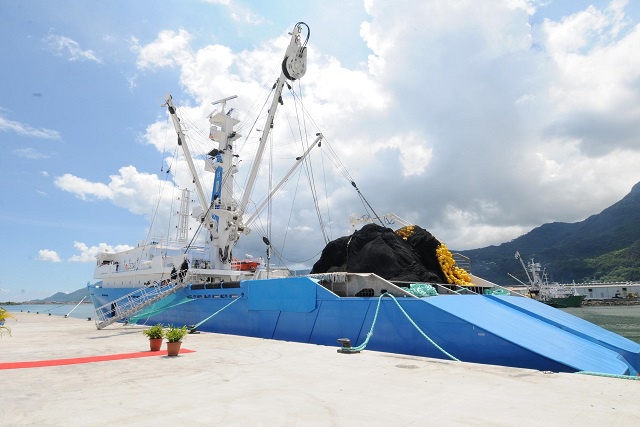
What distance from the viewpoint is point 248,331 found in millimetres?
16469

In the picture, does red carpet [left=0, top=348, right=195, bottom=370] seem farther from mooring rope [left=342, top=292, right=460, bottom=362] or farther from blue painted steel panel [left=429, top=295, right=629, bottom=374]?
blue painted steel panel [left=429, top=295, right=629, bottom=374]

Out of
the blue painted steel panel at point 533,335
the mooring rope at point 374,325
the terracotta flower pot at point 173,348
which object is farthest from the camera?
the terracotta flower pot at point 173,348

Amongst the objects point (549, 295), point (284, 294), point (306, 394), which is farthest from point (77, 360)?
point (549, 295)

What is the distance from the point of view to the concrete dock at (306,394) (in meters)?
4.62

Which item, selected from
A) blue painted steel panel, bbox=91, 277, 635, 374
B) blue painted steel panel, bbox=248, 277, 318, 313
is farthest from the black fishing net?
blue painted steel panel, bbox=91, 277, 635, 374

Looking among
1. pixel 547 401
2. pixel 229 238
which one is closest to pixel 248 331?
pixel 229 238

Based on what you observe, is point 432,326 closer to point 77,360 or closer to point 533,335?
point 533,335

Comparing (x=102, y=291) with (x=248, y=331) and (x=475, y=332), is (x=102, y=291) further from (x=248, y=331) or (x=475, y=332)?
(x=475, y=332)

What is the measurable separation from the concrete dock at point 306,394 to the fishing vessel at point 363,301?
57.2 inches

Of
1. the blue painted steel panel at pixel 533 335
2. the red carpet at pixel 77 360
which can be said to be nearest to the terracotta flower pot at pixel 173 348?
the red carpet at pixel 77 360

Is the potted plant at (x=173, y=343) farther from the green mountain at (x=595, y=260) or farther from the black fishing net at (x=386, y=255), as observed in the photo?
the green mountain at (x=595, y=260)

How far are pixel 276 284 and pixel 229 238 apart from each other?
1074 centimetres

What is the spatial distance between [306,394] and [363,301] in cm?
661

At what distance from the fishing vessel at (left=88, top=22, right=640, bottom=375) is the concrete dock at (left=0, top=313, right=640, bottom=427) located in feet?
4.77
